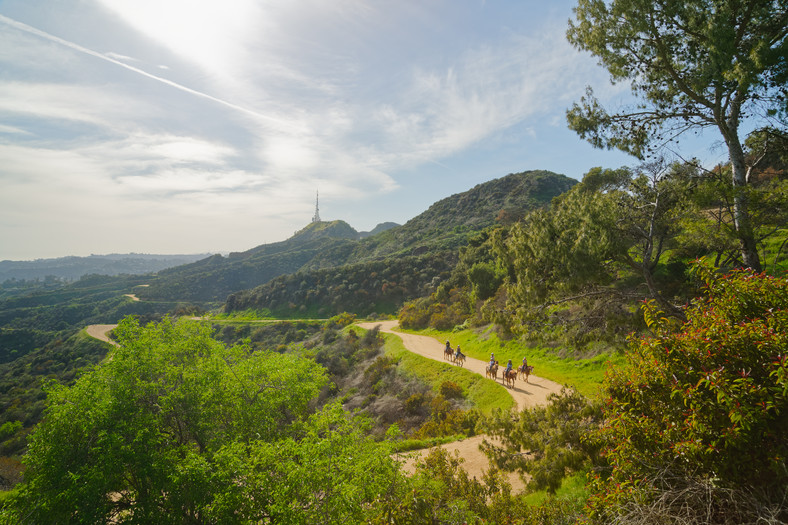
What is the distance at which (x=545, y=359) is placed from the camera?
63.3ft

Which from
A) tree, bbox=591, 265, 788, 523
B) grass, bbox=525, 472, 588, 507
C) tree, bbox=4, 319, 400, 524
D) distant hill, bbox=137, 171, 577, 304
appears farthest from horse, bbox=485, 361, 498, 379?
distant hill, bbox=137, 171, 577, 304

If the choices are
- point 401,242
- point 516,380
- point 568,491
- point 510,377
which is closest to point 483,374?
point 516,380

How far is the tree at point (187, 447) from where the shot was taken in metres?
7.50

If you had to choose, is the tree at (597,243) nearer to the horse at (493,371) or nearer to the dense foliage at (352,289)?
the horse at (493,371)

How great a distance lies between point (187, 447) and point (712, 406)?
12682 millimetres

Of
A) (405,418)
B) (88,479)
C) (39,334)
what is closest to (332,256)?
(39,334)

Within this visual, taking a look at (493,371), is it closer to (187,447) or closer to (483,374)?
(483,374)

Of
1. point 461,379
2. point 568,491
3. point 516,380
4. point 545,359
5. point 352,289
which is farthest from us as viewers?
point 352,289

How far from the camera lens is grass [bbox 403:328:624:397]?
48.4 feet

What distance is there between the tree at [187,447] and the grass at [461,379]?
7461 mm

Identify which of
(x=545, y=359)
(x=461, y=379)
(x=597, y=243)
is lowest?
(x=461, y=379)

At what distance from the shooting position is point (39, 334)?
74.9 metres

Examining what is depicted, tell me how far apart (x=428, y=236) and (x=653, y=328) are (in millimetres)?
95718

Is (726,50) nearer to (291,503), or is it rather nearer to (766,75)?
(766,75)
